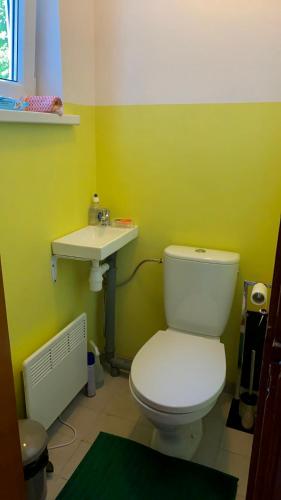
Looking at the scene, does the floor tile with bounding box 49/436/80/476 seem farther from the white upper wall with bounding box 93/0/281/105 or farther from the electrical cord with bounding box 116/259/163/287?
the white upper wall with bounding box 93/0/281/105

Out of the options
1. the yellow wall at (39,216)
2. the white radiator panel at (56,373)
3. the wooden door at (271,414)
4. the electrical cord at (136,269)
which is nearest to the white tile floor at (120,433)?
the white radiator panel at (56,373)

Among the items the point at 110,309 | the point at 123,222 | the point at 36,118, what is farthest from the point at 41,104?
the point at 110,309

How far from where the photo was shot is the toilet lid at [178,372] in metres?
1.32

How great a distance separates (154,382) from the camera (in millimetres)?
1407

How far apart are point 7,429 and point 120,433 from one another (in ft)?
2.94

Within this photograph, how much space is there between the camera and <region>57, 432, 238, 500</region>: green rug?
4.67ft

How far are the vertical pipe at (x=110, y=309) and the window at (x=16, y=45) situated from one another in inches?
37.1

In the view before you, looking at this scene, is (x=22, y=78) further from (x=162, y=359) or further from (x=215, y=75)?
(x=162, y=359)

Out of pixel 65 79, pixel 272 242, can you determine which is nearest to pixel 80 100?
pixel 65 79

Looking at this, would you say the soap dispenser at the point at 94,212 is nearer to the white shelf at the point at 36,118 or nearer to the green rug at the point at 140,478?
the white shelf at the point at 36,118

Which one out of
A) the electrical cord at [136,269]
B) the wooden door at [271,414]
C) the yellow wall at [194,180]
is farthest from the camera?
the electrical cord at [136,269]

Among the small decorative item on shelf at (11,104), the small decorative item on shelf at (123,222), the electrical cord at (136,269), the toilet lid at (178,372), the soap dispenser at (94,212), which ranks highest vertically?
the small decorative item on shelf at (11,104)

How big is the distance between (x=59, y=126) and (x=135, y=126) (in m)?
0.42

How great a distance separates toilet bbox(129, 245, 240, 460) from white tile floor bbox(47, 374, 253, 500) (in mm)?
97
